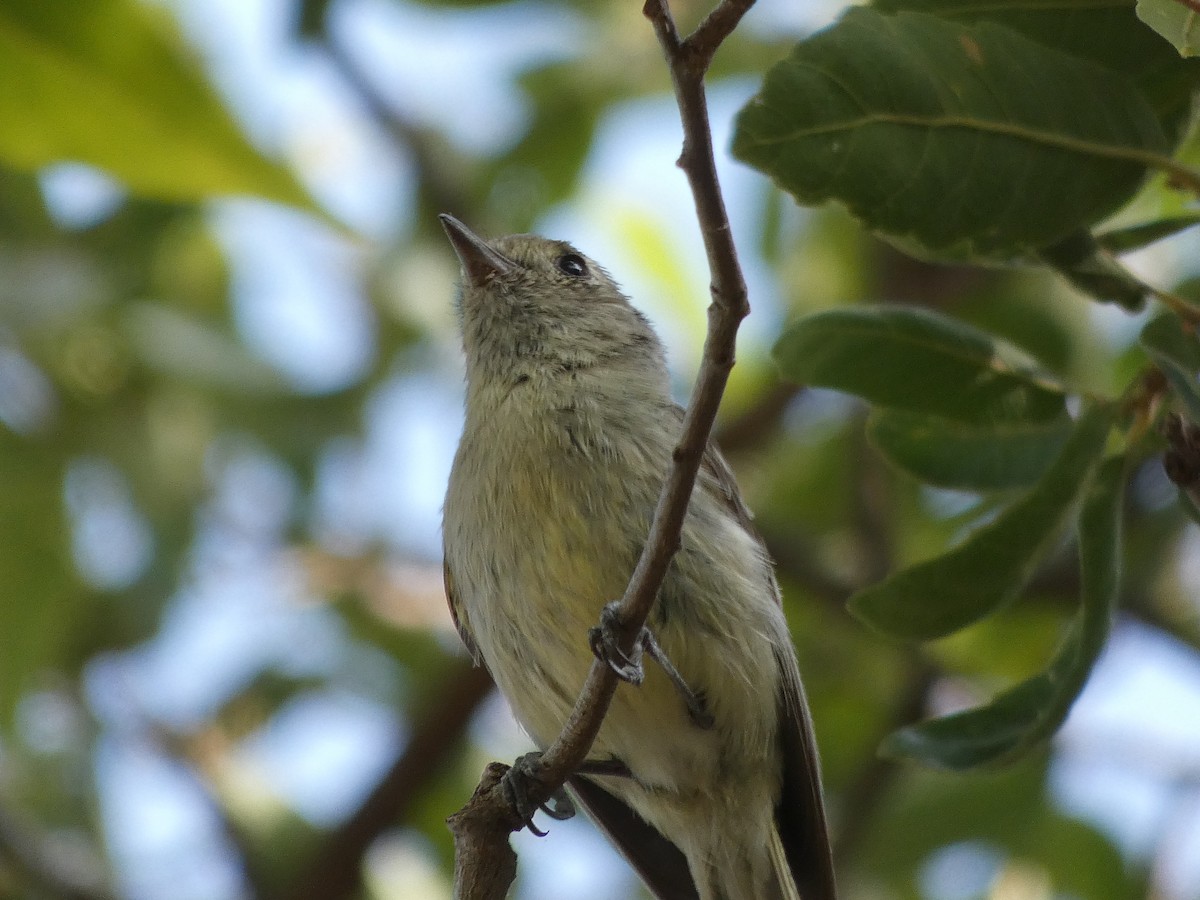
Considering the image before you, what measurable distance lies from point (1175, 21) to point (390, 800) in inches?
170

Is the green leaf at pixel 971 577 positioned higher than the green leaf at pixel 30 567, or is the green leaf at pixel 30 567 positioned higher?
the green leaf at pixel 30 567

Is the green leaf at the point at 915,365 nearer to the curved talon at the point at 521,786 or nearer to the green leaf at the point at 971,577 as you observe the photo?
the green leaf at the point at 971,577

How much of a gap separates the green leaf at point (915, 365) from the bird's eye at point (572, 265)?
2.12 metres

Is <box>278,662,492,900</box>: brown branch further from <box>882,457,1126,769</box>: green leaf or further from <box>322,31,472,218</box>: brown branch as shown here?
<box>882,457,1126,769</box>: green leaf

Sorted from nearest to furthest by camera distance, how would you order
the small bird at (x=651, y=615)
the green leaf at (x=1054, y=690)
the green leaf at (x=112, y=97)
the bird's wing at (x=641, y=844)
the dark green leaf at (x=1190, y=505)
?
the dark green leaf at (x=1190, y=505)
the green leaf at (x=1054, y=690)
the green leaf at (x=112, y=97)
the small bird at (x=651, y=615)
the bird's wing at (x=641, y=844)

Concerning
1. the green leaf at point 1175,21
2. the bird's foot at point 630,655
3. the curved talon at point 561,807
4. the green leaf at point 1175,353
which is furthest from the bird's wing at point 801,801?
the green leaf at point 1175,21

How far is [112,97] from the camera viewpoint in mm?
3633

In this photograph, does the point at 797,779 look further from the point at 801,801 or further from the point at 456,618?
the point at 456,618

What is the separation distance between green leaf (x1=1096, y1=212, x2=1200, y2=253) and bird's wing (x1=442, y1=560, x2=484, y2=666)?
6.40 feet

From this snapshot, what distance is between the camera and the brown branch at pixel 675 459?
2.15m

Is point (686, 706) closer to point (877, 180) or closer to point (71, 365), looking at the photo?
point (877, 180)

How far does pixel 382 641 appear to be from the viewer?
7031mm

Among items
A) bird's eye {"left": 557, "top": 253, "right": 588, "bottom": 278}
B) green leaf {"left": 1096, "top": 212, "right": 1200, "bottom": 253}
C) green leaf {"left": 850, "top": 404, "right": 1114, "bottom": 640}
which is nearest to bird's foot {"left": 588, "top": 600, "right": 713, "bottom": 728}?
green leaf {"left": 850, "top": 404, "right": 1114, "bottom": 640}

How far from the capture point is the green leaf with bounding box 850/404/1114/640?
120 inches
